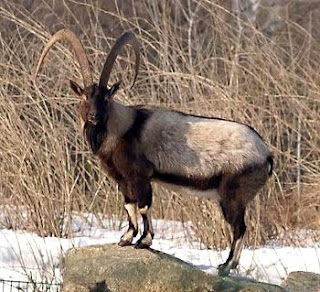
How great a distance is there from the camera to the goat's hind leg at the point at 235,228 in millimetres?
7215

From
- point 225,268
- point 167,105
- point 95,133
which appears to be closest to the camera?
point 95,133

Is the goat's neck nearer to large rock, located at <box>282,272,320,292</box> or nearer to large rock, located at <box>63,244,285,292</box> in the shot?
large rock, located at <box>63,244,285,292</box>

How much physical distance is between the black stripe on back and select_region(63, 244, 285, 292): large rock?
0.51 metres

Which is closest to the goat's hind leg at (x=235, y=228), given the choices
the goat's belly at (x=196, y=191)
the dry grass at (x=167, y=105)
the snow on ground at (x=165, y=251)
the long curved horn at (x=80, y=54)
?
the goat's belly at (x=196, y=191)

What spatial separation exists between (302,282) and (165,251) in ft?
5.84

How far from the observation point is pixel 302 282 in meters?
7.17

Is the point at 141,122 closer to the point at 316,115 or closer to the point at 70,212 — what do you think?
the point at 70,212

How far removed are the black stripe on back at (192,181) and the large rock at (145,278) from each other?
0.51 m

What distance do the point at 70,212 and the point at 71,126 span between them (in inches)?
40.2

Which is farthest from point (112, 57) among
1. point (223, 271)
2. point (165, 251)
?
point (165, 251)

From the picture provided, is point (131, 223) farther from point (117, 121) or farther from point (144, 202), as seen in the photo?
point (117, 121)

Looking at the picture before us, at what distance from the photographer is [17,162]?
967cm

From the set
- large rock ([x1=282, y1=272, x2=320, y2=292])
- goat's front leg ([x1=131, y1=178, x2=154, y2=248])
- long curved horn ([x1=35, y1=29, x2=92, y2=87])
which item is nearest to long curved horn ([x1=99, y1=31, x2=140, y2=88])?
long curved horn ([x1=35, y1=29, x2=92, y2=87])

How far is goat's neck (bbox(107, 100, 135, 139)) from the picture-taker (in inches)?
274
